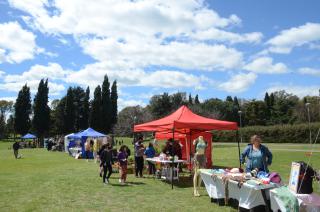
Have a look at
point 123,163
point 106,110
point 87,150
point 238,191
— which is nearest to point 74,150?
point 87,150

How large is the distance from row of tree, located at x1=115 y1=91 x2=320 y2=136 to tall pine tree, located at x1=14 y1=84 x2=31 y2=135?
665 inches

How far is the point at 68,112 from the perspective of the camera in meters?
74.4

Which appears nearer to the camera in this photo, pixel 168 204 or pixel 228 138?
Answer: pixel 168 204

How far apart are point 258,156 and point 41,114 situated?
64615mm

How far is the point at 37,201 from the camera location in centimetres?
1059

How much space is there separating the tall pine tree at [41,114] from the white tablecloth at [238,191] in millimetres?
62064

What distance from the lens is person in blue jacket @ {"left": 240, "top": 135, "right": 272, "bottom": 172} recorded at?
8977mm

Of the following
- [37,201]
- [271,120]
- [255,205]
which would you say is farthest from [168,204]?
[271,120]

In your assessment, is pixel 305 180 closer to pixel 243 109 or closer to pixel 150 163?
pixel 150 163

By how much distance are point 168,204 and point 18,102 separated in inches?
2702

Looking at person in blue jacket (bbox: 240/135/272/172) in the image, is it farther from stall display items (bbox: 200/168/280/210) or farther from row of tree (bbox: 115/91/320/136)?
row of tree (bbox: 115/91/320/136)

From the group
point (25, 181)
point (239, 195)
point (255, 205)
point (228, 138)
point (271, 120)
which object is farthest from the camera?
point (271, 120)

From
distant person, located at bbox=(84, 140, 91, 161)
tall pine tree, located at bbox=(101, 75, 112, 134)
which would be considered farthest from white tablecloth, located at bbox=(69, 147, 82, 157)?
tall pine tree, located at bbox=(101, 75, 112, 134)

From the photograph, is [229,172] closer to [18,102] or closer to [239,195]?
[239,195]
